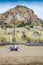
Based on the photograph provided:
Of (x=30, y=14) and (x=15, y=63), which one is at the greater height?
(x=30, y=14)

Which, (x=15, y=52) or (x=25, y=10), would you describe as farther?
(x=25, y=10)

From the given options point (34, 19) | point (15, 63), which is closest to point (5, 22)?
point (34, 19)

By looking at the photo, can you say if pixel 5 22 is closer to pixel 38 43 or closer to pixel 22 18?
pixel 22 18

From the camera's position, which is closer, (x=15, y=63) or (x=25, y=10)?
(x=15, y=63)

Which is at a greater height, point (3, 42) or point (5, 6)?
point (5, 6)

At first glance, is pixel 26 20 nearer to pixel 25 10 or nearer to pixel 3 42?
pixel 25 10

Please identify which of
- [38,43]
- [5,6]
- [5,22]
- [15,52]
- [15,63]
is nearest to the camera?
[15,63]

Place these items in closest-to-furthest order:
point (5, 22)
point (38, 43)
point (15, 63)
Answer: point (15, 63)
point (38, 43)
point (5, 22)

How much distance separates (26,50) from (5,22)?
15042 millimetres

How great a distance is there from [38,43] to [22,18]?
14.4 meters

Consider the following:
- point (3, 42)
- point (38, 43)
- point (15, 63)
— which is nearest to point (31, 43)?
point (38, 43)

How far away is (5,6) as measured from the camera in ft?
82.5

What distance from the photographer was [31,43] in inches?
633

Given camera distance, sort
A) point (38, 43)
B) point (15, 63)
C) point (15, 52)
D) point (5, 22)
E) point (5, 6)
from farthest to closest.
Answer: point (5, 22)
point (5, 6)
point (38, 43)
point (15, 52)
point (15, 63)
